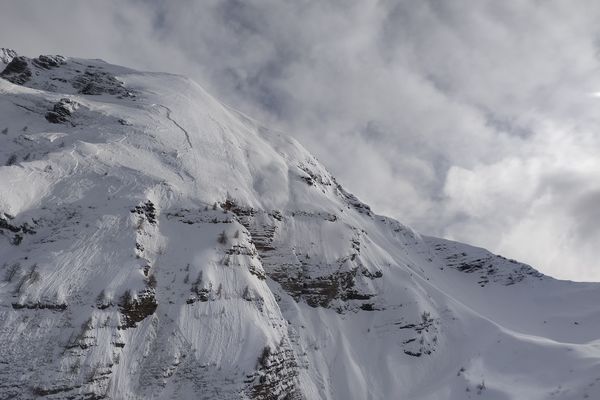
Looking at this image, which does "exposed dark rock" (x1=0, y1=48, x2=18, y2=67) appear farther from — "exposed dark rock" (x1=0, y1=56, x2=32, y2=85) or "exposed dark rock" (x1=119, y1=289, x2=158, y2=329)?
"exposed dark rock" (x1=119, y1=289, x2=158, y2=329)

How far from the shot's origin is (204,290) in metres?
31.2

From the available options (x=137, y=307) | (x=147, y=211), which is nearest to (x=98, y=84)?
(x=147, y=211)

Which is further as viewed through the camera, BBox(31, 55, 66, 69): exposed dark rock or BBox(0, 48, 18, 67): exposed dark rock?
BBox(0, 48, 18, 67): exposed dark rock

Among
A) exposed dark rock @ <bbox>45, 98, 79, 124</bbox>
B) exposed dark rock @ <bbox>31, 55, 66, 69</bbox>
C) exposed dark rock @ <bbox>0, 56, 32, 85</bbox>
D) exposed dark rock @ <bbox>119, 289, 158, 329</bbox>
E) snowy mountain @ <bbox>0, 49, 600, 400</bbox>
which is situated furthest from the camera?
exposed dark rock @ <bbox>31, 55, 66, 69</bbox>

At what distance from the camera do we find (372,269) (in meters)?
47.5

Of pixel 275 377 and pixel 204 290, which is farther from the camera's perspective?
pixel 204 290

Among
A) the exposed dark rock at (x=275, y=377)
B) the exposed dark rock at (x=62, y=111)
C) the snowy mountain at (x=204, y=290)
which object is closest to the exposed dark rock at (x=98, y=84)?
the snowy mountain at (x=204, y=290)

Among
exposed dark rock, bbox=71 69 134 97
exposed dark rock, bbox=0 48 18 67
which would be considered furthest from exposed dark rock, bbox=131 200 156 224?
exposed dark rock, bbox=0 48 18 67

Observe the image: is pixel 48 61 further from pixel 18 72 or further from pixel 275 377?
pixel 275 377

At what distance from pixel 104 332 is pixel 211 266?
9417 millimetres

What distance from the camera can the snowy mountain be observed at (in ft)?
85.0

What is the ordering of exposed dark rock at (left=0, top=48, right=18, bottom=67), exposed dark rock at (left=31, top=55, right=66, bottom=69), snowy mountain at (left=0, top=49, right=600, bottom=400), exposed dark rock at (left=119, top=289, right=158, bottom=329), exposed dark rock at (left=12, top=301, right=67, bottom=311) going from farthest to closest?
exposed dark rock at (left=0, top=48, right=18, bottom=67), exposed dark rock at (left=31, top=55, right=66, bottom=69), exposed dark rock at (left=119, top=289, right=158, bottom=329), snowy mountain at (left=0, top=49, right=600, bottom=400), exposed dark rock at (left=12, top=301, right=67, bottom=311)

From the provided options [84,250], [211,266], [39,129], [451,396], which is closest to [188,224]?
[211,266]

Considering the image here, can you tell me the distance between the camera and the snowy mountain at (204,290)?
25906mm
